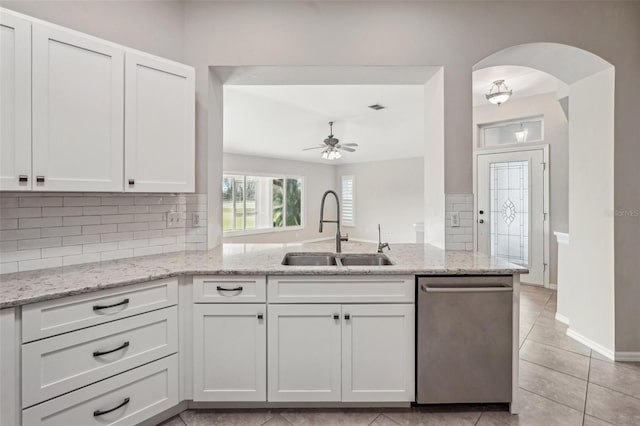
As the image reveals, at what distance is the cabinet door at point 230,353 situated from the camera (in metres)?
1.71

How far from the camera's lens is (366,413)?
177 cm

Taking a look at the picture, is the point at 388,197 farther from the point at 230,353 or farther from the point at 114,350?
the point at 114,350

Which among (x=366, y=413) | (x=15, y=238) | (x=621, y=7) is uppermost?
(x=621, y=7)

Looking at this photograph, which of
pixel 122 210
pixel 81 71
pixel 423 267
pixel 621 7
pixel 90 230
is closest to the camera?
pixel 81 71

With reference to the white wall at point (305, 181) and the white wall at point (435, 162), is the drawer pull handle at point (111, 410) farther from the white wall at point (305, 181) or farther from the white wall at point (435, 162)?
the white wall at point (305, 181)

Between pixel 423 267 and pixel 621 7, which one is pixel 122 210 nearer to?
pixel 423 267

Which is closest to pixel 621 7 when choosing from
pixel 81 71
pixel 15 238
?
pixel 81 71

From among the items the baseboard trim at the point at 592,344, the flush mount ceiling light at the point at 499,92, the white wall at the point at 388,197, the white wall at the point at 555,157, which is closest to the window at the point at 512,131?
the white wall at the point at 555,157

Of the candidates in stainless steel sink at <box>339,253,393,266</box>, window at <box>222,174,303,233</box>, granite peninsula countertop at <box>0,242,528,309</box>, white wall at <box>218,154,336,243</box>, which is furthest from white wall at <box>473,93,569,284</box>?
window at <box>222,174,303,233</box>

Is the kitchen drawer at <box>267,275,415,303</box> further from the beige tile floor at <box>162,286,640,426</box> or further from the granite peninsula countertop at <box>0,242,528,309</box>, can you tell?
the beige tile floor at <box>162,286,640,426</box>

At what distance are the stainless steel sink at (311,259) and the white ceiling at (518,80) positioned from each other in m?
3.04

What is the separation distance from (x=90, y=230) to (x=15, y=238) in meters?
0.34

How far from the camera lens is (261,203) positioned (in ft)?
26.5

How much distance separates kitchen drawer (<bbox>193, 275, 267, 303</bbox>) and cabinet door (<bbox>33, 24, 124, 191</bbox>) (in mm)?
792
